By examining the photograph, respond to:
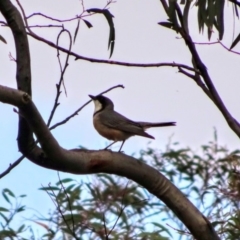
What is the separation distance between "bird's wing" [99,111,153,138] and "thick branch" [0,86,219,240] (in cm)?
179

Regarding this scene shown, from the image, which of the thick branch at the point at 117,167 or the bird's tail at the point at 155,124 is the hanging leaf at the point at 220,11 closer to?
the thick branch at the point at 117,167

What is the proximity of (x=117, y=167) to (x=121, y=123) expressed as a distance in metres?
2.21

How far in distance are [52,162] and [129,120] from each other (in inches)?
96.3

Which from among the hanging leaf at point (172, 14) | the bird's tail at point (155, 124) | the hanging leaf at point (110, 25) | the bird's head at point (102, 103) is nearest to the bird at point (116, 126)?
the bird's tail at point (155, 124)

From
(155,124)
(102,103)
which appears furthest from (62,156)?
(102,103)

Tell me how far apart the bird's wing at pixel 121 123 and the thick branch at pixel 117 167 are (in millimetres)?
1789

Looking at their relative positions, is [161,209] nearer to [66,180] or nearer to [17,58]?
[66,180]

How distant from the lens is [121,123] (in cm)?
521

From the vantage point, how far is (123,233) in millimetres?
4539

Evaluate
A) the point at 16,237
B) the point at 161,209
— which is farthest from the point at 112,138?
the point at 16,237

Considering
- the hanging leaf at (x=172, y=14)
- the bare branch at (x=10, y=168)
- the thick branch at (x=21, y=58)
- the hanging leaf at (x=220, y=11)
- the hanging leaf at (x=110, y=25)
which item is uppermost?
the hanging leaf at (x=220, y=11)

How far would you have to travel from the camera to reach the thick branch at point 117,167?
8.86 feet

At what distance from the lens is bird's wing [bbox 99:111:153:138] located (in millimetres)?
5000

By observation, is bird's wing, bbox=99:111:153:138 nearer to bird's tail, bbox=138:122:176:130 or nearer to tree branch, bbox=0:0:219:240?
bird's tail, bbox=138:122:176:130
